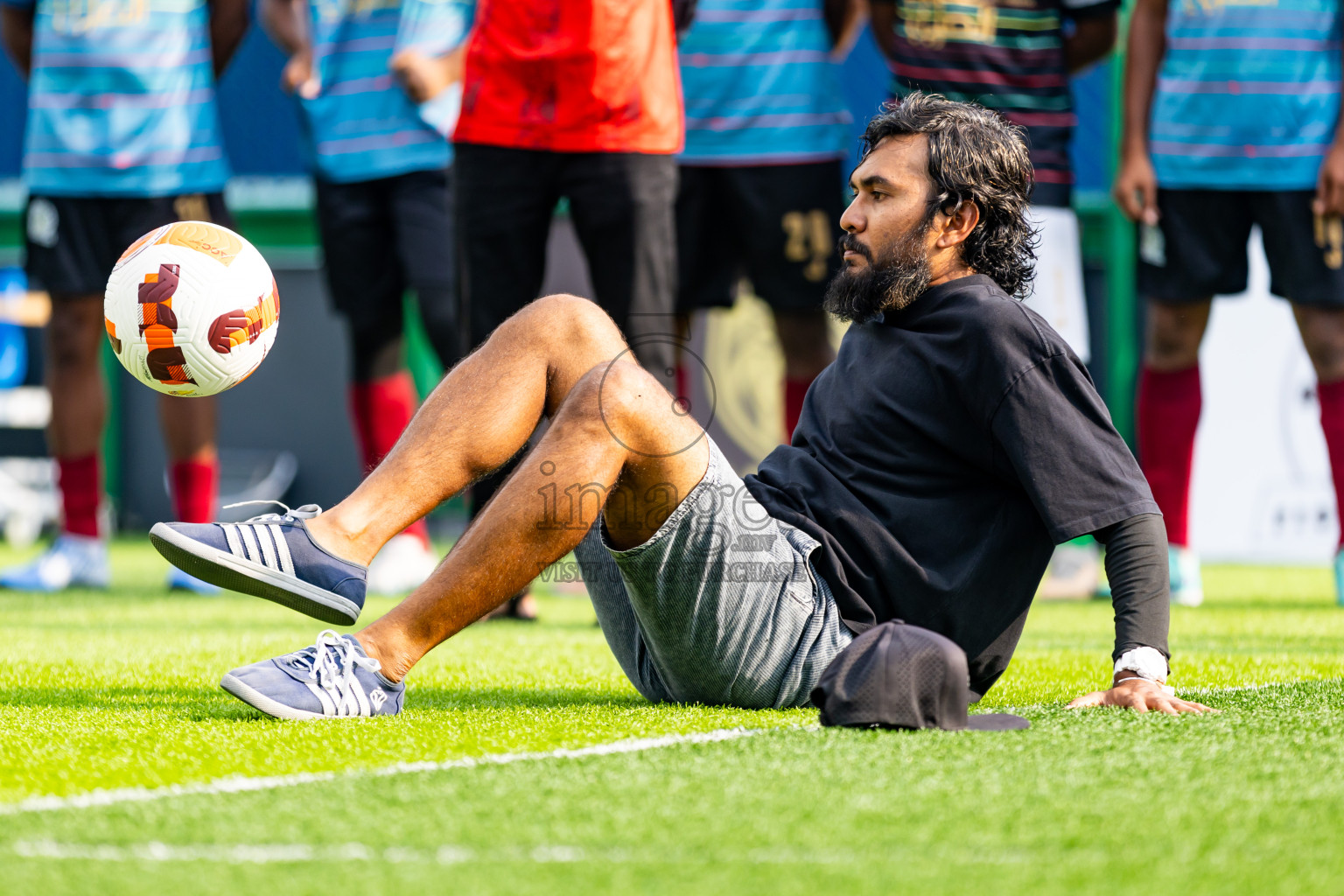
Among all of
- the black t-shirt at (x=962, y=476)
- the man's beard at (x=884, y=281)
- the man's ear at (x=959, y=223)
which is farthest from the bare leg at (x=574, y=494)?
the man's ear at (x=959, y=223)

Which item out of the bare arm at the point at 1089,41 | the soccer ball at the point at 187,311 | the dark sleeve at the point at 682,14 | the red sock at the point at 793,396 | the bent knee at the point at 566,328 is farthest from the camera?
the bare arm at the point at 1089,41

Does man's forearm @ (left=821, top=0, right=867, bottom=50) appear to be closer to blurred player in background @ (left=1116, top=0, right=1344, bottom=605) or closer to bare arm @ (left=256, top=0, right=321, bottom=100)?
blurred player in background @ (left=1116, top=0, right=1344, bottom=605)

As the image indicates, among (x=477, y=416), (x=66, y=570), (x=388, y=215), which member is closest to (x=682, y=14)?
(x=388, y=215)

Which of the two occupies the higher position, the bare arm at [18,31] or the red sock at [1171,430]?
the bare arm at [18,31]

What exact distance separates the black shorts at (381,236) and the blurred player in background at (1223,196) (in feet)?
6.97

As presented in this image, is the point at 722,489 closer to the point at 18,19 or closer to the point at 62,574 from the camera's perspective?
the point at 62,574

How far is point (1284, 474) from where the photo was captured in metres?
6.33

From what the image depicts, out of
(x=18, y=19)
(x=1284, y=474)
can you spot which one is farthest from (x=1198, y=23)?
(x=18, y=19)

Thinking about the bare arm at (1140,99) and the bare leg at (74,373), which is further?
the bare leg at (74,373)

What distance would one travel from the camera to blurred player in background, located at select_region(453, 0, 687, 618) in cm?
393

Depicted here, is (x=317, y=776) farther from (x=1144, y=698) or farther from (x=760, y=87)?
(x=760, y=87)

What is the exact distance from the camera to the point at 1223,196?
4.73m

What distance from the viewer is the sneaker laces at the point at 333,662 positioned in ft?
7.47

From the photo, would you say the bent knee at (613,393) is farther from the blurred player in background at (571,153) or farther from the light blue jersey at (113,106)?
the light blue jersey at (113,106)
